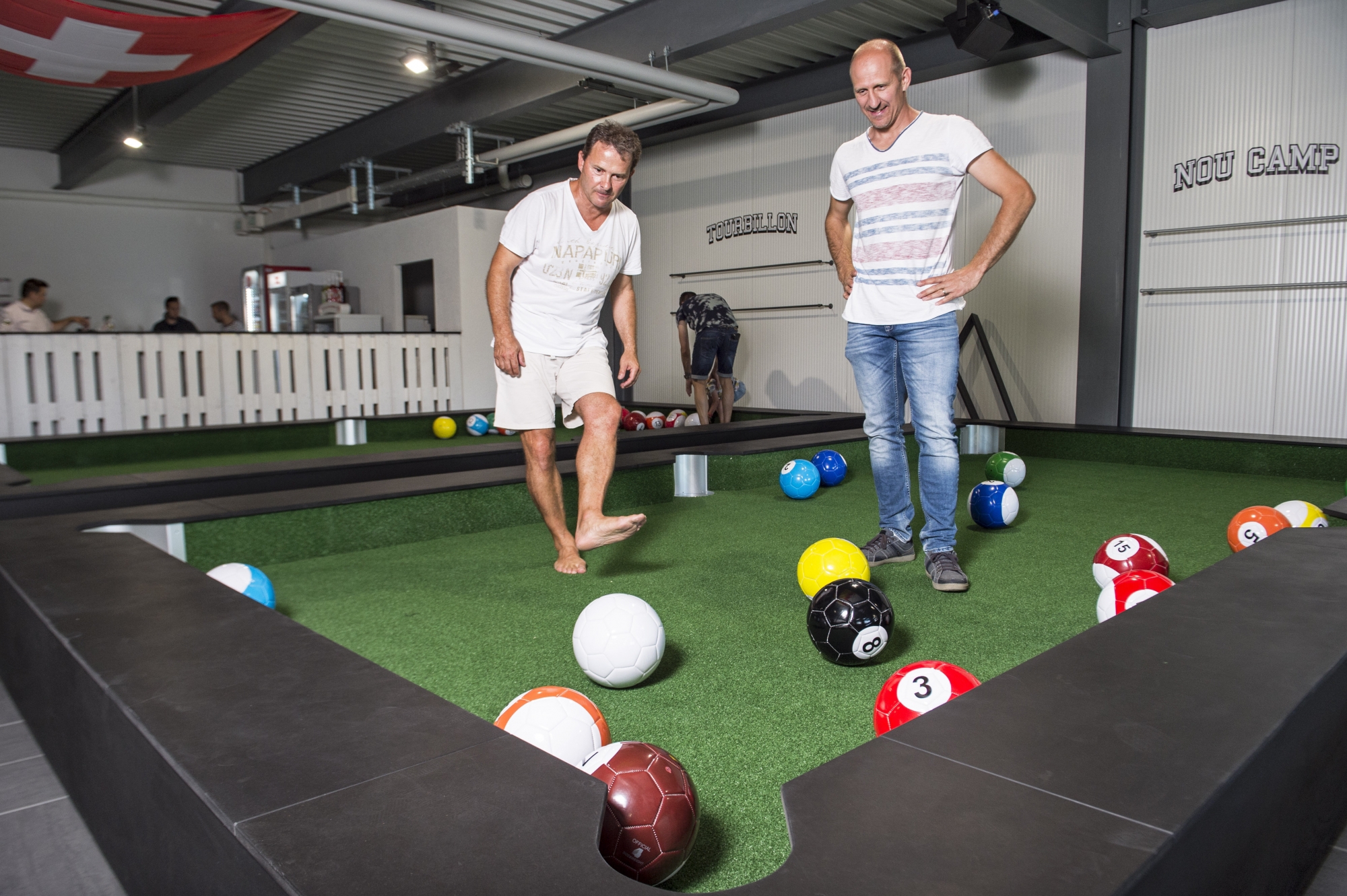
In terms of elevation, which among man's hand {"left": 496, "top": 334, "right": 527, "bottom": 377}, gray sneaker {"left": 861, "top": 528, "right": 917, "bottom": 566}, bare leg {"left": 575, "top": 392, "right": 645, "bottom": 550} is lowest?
gray sneaker {"left": 861, "top": 528, "right": 917, "bottom": 566}

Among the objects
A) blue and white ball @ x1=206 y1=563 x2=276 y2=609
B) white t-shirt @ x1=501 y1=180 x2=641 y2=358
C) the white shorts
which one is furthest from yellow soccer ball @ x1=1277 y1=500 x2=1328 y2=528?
blue and white ball @ x1=206 y1=563 x2=276 y2=609

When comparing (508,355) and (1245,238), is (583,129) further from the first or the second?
(508,355)

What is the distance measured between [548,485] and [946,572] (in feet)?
4.49

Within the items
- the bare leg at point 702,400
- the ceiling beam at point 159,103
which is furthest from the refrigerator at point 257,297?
the bare leg at point 702,400

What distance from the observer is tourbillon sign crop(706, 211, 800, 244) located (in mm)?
8914

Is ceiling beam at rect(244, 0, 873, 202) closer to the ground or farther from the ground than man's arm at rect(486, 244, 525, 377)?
farther from the ground

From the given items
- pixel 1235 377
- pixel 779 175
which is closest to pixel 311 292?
pixel 779 175

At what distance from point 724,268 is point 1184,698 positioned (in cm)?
879

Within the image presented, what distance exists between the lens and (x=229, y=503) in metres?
3.18

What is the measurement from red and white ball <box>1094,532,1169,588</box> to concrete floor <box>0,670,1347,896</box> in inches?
47.1

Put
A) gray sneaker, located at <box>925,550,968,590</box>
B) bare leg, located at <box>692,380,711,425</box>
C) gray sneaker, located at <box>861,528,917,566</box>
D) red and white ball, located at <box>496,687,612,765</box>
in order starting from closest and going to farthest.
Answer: red and white ball, located at <box>496,687,612,765</box> → gray sneaker, located at <box>925,550,968,590</box> → gray sneaker, located at <box>861,528,917,566</box> → bare leg, located at <box>692,380,711,425</box>

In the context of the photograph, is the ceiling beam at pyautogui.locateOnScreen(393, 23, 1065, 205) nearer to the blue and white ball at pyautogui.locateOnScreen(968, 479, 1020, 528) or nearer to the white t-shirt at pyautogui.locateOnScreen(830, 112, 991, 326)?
the blue and white ball at pyautogui.locateOnScreen(968, 479, 1020, 528)

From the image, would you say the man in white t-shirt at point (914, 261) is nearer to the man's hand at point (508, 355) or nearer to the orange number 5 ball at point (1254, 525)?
the orange number 5 ball at point (1254, 525)

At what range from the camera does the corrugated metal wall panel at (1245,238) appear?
227 inches
